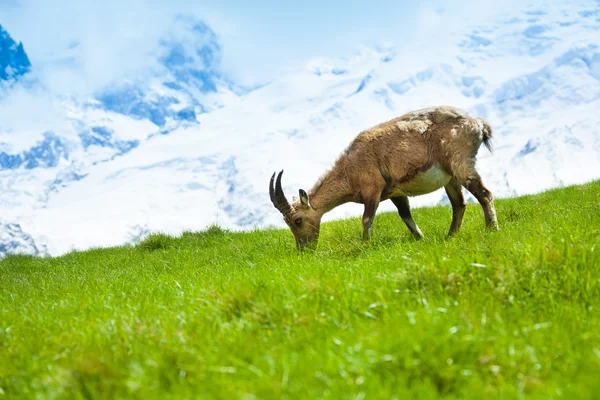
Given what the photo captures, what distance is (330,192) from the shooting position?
11.6m

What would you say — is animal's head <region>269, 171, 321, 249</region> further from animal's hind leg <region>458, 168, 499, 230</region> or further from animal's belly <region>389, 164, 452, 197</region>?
animal's hind leg <region>458, 168, 499, 230</region>

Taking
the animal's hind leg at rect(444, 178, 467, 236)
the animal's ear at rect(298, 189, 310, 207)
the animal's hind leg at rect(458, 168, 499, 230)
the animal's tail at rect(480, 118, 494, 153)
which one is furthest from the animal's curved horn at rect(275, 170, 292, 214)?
the animal's tail at rect(480, 118, 494, 153)

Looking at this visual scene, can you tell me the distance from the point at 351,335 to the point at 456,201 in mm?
7604

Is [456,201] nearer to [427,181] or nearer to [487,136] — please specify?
[427,181]

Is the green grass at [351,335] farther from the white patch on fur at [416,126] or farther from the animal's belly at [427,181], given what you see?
the white patch on fur at [416,126]

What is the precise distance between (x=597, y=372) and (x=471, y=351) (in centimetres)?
68

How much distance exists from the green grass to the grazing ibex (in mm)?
3530

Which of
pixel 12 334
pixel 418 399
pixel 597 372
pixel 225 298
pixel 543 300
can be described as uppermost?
pixel 12 334

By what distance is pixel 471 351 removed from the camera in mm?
3107

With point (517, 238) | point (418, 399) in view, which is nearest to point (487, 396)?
point (418, 399)

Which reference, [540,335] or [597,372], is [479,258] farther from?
[597,372]

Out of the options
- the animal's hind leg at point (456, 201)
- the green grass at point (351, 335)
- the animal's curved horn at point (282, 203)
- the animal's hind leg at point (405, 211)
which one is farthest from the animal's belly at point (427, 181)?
the green grass at point (351, 335)

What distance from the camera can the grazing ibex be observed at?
9812 mm

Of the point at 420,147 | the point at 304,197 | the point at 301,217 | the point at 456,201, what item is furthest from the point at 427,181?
the point at 301,217
